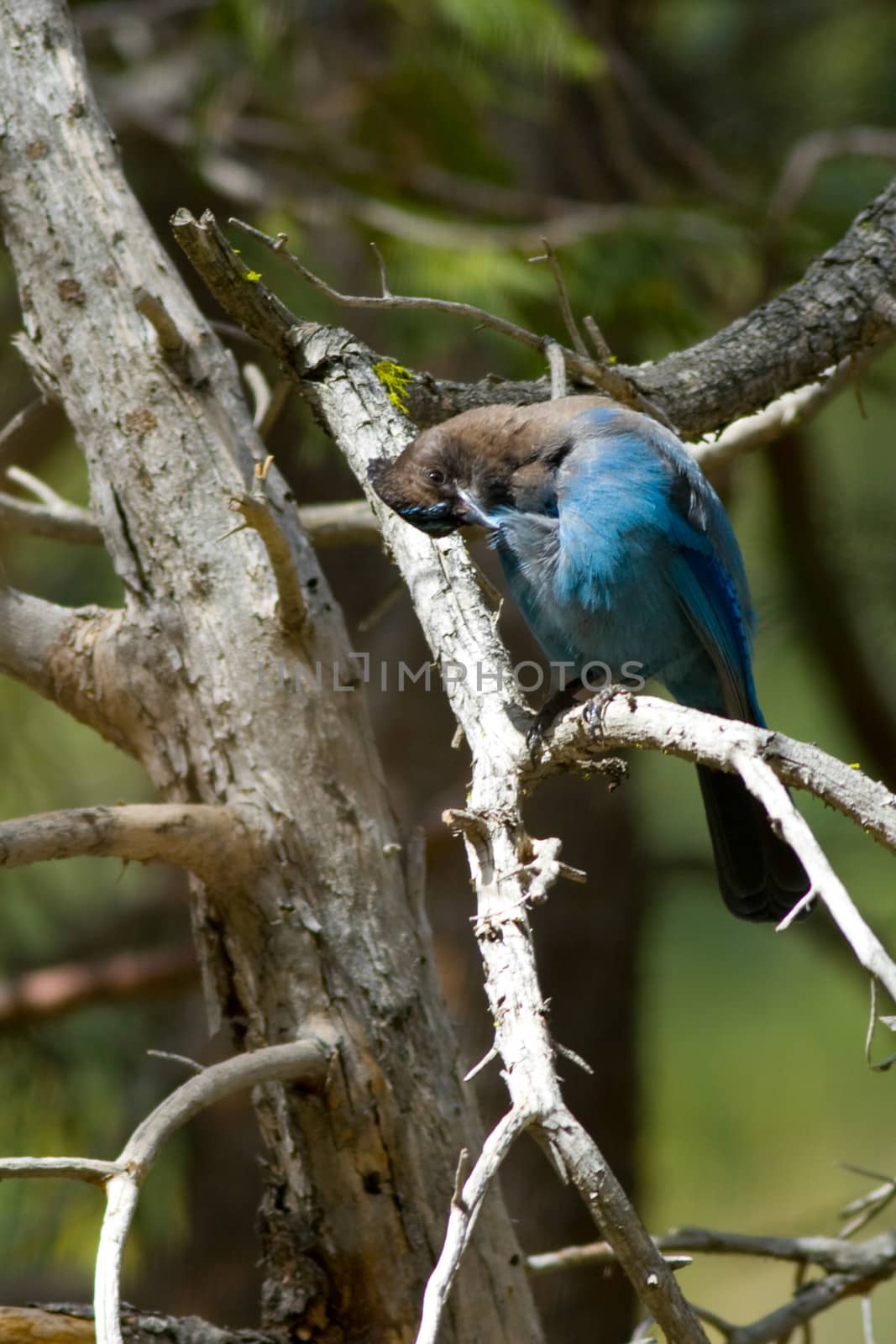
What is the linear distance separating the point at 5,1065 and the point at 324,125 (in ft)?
13.0

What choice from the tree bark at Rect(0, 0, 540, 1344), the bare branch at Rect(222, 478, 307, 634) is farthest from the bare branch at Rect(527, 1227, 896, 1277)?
the bare branch at Rect(222, 478, 307, 634)

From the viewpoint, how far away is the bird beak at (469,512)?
2.74 m

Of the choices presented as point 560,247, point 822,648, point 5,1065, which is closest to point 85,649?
point 560,247

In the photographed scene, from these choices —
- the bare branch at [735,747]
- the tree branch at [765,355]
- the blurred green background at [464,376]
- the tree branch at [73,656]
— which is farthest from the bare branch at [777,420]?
the tree branch at [73,656]

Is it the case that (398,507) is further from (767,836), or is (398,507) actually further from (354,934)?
(767,836)

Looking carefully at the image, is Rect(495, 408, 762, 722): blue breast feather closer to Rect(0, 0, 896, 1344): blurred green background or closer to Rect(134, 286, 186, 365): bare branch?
Rect(134, 286, 186, 365): bare branch

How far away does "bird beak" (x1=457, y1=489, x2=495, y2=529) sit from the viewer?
274 centimetres

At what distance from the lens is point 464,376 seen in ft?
18.5

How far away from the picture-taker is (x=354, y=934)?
2602 mm

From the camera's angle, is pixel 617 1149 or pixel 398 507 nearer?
pixel 398 507

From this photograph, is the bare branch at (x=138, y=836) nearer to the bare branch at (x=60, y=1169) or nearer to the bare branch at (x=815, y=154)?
the bare branch at (x=60, y=1169)

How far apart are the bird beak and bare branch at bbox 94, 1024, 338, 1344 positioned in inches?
41.7

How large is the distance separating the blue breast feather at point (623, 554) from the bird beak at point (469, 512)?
0.08 meters

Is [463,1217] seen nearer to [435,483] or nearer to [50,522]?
[435,483]
